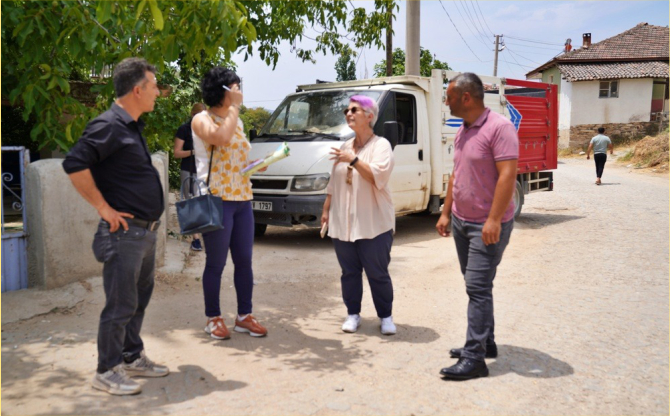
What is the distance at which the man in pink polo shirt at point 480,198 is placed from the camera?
13.0ft

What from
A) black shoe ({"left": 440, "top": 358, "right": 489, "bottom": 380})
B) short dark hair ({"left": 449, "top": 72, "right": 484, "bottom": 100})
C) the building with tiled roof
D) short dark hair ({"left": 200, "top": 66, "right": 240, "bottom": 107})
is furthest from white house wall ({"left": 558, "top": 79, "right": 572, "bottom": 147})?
short dark hair ({"left": 200, "top": 66, "right": 240, "bottom": 107})

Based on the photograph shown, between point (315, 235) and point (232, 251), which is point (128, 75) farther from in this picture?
point (315, 235)

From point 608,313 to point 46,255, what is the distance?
4941mm

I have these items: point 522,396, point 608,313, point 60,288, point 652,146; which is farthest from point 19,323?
point 652,146

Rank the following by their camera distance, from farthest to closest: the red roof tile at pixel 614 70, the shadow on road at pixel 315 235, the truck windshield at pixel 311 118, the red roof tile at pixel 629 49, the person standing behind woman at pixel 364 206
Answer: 1. the red roof tile at pixel 629 49
2. the red roof tile at pixel 614 70
3. the shadow on road at pixel 315 235
4. the truck windshield at pixel 311 118
5. the person standing behind woman at pixel 364 206

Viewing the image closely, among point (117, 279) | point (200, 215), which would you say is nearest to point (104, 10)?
point (200, 215)

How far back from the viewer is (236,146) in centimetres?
451

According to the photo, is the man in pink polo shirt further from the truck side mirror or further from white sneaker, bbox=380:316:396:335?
the truck side mirror

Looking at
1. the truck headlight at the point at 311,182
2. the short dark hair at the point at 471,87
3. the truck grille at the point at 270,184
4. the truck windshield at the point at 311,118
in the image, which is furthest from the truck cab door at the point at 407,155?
the short dark hair at the point at 471,87

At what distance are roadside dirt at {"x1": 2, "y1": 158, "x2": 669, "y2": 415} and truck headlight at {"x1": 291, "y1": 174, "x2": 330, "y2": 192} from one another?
0.92m

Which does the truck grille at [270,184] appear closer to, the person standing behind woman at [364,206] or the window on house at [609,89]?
the person standing behind woman at [364,206]

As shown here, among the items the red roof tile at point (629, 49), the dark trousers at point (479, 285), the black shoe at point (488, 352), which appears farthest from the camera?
the red roof tile at point (629, 49)

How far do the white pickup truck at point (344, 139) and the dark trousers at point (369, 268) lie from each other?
2850 millimetres

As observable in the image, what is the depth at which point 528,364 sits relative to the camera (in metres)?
4.31
